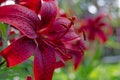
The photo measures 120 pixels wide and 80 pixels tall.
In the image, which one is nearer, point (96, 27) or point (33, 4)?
point (33, 4)

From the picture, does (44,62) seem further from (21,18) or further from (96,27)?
(96,27)

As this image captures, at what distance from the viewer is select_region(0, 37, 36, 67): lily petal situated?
28.9 inches

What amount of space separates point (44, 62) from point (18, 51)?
0.23 feet

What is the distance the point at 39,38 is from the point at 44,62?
57 millimetres

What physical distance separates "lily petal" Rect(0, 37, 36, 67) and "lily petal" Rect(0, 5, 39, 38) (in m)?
0.02

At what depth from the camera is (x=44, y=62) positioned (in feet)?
2.63

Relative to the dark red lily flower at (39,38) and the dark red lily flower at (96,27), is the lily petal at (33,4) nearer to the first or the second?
the dark red lily flower at (39,38)

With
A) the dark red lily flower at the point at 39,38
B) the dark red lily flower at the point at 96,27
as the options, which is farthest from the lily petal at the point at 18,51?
the dark red lily flower at the point at 96,27

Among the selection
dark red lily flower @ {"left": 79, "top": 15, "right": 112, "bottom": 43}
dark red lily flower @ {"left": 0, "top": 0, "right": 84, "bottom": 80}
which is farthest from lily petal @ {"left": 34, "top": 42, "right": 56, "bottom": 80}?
dark red lily flower @ {"left": 79, "top": 15, "right": 112, "bottom": 43}

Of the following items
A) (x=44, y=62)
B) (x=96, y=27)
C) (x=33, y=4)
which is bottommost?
(x=96, y=27)

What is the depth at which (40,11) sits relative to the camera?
0.86 m

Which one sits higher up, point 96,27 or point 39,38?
point 39,38

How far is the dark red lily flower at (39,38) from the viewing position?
29.4 inches

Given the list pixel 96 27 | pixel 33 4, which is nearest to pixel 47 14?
pixel 33 4
